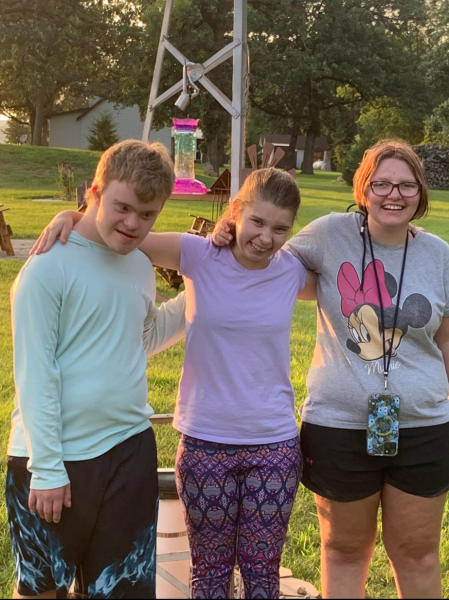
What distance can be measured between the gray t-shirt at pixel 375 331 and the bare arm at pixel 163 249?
1.46 ft

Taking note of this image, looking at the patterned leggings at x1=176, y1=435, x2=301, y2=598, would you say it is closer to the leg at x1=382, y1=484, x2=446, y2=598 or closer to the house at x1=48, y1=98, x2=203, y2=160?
the leg at x1=382, y1=484, x2=446, y2=598

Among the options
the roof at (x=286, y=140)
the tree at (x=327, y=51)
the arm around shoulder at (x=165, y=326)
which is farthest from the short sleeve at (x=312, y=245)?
the roof at (x=286, y=140)

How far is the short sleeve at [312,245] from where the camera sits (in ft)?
7.18

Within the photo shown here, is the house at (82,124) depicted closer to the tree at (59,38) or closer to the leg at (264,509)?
the tree at (59,38)

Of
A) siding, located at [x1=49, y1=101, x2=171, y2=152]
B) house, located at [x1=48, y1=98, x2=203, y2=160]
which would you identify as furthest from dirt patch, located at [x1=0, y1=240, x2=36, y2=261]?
siding, located at [x1=49, y1=101, x2=171, y2=152]

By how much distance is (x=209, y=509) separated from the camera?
2.02 m

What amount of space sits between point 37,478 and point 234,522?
2.17 feet

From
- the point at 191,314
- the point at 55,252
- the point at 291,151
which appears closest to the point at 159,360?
the point at 191,314

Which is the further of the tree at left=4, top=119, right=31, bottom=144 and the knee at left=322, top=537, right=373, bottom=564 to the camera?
the tree at left=4, top=119, right=31, bottom=144

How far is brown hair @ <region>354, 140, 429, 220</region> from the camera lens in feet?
6.93

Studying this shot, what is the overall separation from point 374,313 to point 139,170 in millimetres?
847

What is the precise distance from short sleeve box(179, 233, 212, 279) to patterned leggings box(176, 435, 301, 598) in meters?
0.51

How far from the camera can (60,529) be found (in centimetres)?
172

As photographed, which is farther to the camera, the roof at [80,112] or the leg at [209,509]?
the roof at [80,112]
